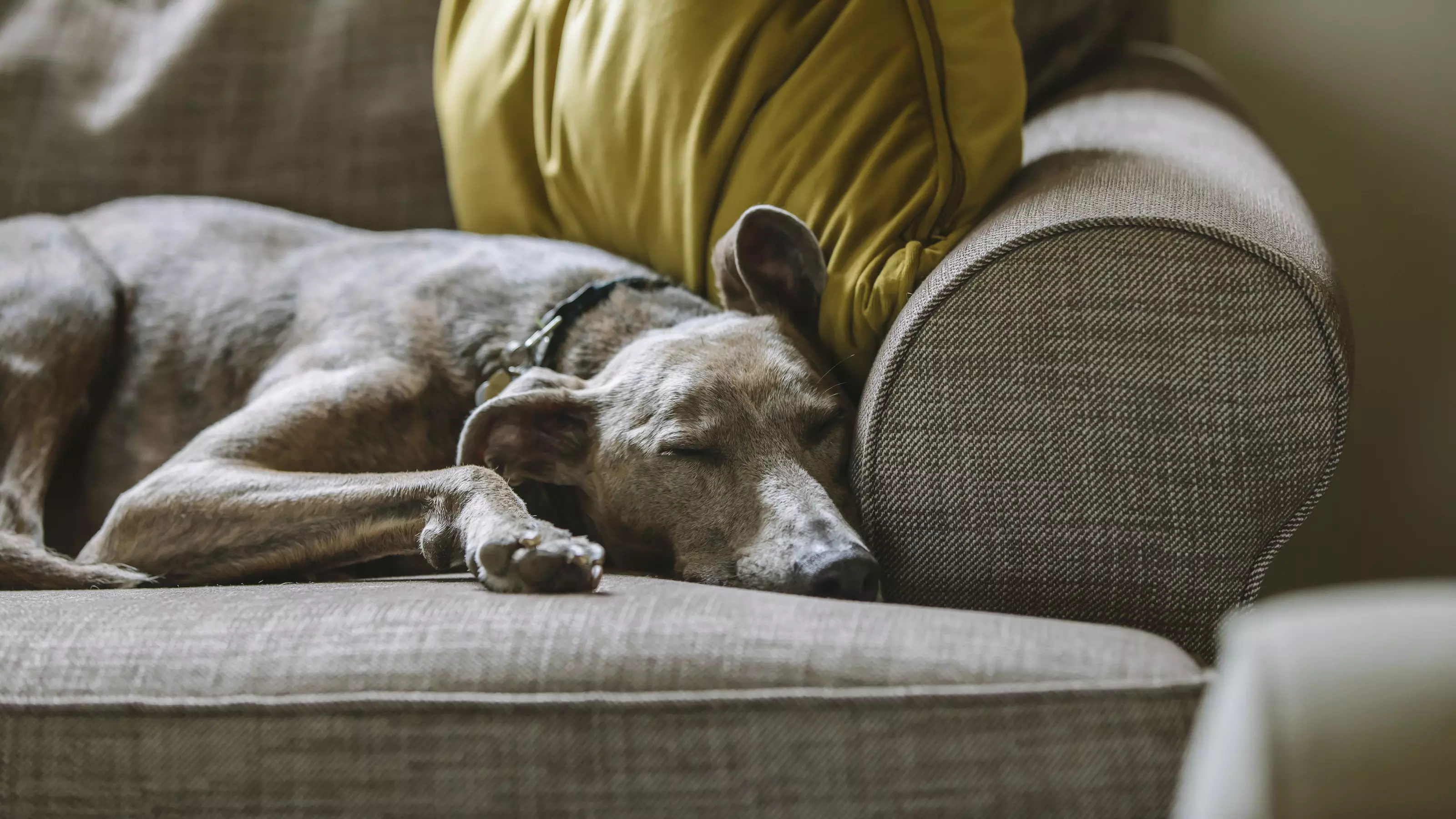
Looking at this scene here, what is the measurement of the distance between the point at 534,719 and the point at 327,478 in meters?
0.72

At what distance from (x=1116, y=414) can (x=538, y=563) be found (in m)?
0.65

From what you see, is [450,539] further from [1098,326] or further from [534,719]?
[1098,326]

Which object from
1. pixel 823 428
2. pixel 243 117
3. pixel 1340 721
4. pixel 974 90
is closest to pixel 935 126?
pixel 974 90

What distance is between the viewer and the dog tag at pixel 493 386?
1.76m

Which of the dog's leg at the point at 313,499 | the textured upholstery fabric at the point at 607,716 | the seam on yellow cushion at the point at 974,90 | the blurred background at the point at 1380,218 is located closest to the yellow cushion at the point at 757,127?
the seam on yellow cushion at the point at 974,90

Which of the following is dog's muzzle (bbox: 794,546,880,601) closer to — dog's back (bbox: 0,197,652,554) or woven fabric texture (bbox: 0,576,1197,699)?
woven fabric texture (bbox: 0,576,1197,699)

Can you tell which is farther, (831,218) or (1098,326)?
(831,218)

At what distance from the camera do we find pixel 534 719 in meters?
1.02

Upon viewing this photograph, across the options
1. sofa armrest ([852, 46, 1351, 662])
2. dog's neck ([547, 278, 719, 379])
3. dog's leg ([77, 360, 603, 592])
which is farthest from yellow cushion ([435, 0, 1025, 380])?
dog's leg ([77, 360, 603, 592])

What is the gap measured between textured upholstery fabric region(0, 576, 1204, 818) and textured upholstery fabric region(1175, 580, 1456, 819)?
203mm

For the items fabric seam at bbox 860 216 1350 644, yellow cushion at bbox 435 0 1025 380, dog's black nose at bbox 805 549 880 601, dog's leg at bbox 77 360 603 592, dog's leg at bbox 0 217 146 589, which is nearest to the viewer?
fabric seam at bbox 860 216 1350 644

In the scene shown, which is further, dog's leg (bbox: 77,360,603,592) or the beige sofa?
dog's leg (bbox: 77,360,603,592)

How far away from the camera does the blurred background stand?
2.40 metres

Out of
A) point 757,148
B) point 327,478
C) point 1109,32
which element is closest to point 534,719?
point 327,478
